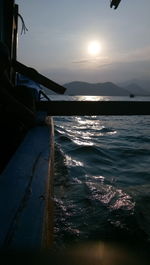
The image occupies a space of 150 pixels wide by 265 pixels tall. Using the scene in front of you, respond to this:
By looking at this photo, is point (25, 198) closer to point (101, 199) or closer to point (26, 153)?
point (26, 153)

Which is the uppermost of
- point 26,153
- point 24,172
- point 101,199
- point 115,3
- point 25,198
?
point 115,3

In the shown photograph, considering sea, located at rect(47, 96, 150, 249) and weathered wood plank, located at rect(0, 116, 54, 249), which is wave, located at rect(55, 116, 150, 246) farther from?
weathered wood plank, located at rect(0, 116, 54, 249)

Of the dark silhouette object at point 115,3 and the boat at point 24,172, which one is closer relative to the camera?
the boat at point 24,172

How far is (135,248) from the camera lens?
3771 mm

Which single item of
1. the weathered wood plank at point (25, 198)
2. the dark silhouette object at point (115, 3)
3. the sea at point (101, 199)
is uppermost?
the dark silhouette object at point (115, 3)

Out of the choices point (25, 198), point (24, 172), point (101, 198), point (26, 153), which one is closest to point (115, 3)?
point (101, 198)

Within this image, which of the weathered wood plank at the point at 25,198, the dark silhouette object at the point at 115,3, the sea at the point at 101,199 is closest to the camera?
the weathered wood plank at the point at 25,198

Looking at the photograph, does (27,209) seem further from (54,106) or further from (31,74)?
(54,106)

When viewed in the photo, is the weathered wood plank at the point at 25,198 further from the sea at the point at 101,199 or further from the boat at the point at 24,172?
the sea at the point at 101,199

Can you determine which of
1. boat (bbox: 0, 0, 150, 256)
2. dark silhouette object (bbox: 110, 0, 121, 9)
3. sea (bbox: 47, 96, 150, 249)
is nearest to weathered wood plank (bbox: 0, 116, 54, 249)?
boat (bbox: 0, 0, 150, 256)

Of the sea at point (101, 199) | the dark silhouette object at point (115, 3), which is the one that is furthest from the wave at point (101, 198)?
the dark silhouette object at point (115, 3)

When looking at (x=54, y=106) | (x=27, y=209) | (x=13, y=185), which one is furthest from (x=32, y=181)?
(x=54, y=106)

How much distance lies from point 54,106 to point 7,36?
6.85ft

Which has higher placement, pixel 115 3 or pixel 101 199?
pixel 115 3
